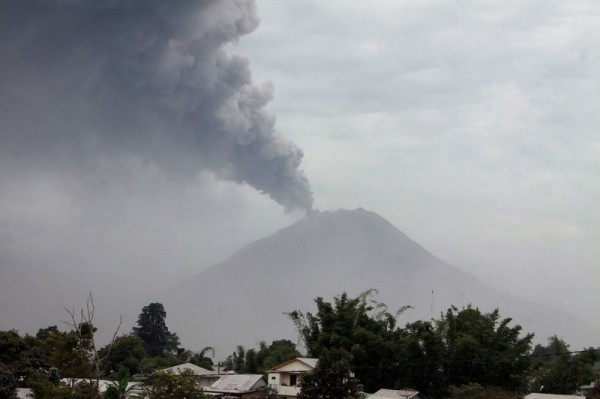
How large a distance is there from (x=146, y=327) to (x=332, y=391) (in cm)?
5713

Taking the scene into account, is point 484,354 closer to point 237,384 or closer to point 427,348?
point 427,348

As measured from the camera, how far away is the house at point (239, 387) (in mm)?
40344

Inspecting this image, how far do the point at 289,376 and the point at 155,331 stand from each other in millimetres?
46953

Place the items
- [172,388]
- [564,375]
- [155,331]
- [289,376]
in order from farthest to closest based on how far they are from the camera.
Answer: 1. [155,331]
2. [564,375]
3. [289,376]
4. [172,388]

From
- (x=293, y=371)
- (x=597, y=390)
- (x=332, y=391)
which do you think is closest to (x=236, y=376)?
(x=293, y=371)

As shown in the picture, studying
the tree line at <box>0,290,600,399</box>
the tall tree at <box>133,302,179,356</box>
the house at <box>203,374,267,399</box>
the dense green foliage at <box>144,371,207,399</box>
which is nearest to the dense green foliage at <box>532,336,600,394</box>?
the tree line at <box>0,290,600,399</box>

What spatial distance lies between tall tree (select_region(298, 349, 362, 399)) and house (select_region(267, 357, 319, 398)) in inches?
327

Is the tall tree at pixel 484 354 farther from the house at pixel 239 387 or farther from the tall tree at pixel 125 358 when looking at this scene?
the tall tree at pixel 125 358

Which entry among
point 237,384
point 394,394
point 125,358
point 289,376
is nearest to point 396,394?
point 394,394

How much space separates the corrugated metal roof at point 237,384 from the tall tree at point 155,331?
40433 mm

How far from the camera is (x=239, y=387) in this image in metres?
40.8

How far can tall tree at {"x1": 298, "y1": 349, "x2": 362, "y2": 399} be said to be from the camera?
3041 cm

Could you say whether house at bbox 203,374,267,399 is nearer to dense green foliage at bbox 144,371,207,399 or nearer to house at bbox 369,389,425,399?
house at bbox 369,389,425,399

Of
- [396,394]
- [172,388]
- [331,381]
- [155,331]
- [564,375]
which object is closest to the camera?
[172,388]
